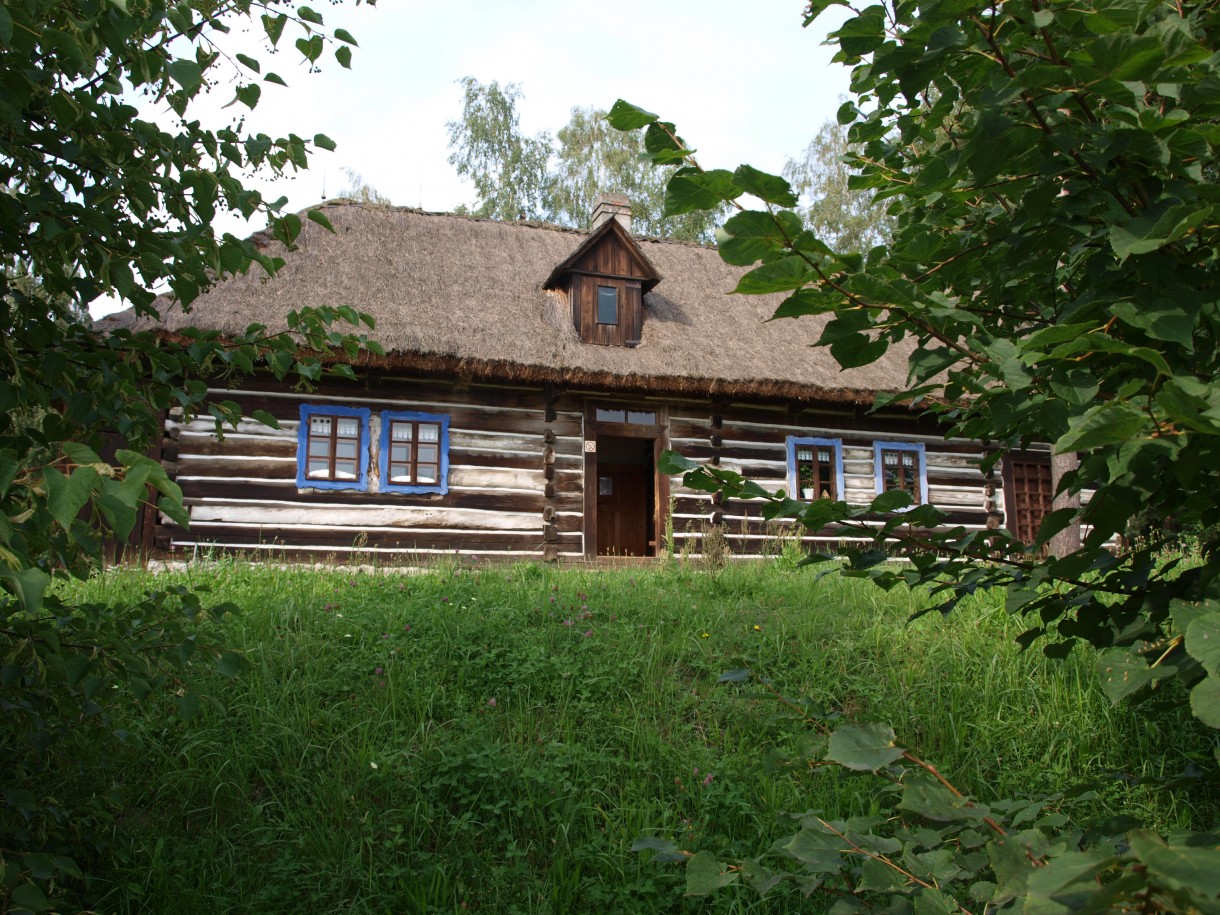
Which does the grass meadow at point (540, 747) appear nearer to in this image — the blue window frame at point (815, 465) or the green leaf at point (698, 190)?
the green leaf at point (698, 190)

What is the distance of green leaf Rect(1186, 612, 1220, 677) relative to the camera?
0.98 meters

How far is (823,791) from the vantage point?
13.9 ft

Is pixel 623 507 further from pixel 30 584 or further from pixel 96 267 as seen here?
pixel 30 584

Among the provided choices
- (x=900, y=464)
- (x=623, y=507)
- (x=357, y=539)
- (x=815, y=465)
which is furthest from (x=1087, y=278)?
(x=623, y=507)

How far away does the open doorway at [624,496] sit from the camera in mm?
15453

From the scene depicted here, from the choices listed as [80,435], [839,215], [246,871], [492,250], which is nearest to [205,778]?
[246,871]

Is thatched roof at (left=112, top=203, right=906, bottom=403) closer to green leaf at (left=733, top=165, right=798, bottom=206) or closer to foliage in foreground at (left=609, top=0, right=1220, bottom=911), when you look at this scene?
foliage in foreground at (left=609, top=0, right=1220, bottom=911)

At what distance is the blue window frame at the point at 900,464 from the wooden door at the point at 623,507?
4.08 metres

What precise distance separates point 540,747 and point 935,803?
138 inches

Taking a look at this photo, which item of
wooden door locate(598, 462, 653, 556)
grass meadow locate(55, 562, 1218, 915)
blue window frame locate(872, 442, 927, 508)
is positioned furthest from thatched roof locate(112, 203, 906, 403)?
grass meadow locate(55, 562, 1218, 915)

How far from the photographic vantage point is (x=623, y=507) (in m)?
15.6

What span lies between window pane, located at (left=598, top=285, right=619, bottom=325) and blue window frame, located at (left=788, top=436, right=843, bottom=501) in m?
3.03

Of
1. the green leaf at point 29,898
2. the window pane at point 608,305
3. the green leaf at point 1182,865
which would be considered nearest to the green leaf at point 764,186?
the green leaf at point 1182,865

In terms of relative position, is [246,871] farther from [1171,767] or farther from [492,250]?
[492,250]
